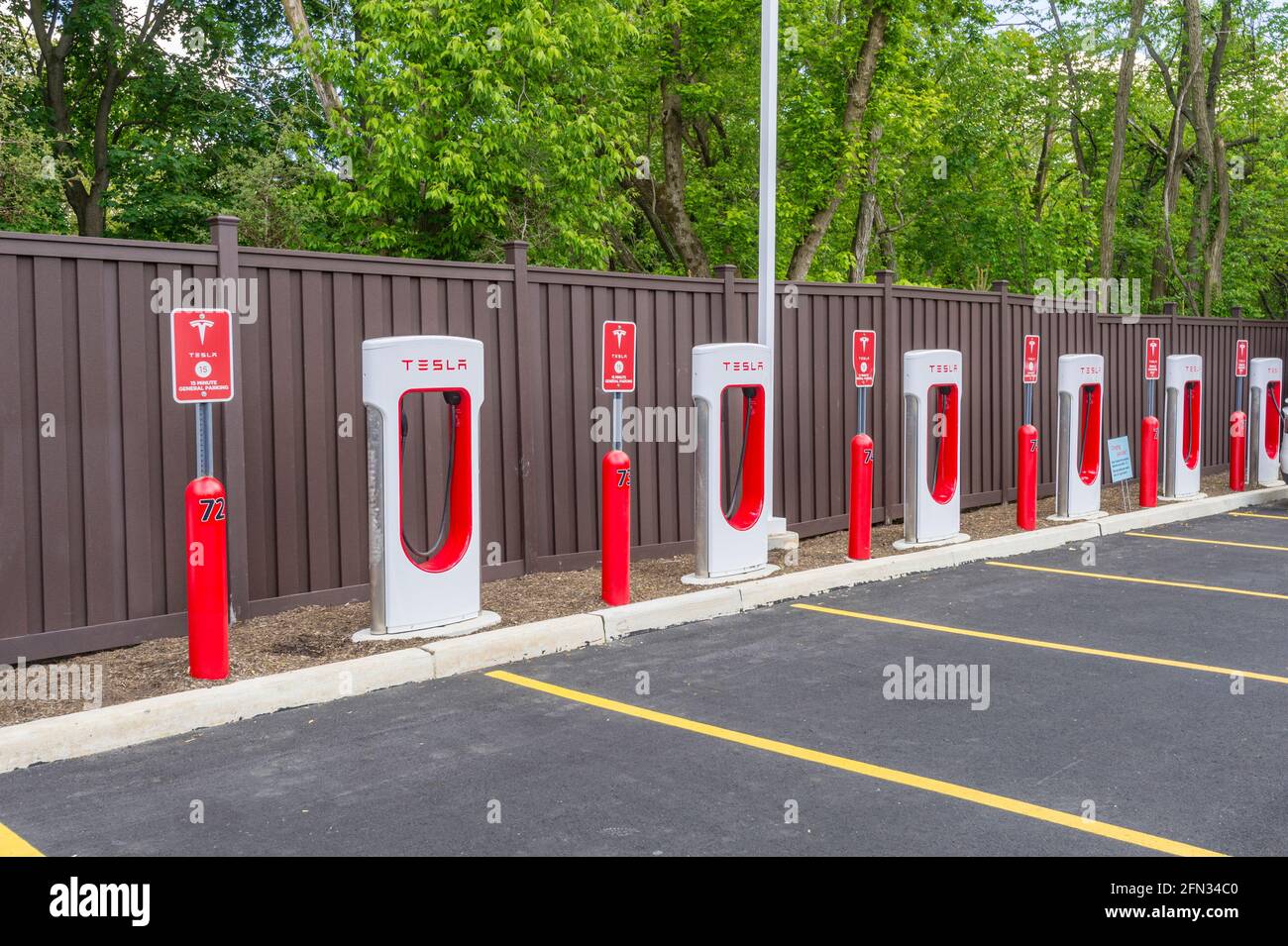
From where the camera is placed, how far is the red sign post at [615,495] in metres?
8.02

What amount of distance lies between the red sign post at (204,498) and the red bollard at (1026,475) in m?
7.84

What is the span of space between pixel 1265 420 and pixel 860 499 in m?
8.64

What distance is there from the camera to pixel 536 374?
356 inches

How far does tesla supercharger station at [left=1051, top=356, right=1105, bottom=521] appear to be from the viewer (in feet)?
39.3

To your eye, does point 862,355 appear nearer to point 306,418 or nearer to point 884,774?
point 306,418

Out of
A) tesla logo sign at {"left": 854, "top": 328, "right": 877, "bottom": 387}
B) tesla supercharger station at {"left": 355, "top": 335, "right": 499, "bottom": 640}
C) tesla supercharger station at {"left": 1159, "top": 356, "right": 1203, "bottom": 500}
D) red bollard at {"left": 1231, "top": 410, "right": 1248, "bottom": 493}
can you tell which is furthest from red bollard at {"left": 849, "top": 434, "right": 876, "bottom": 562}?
red bollard at {"left": 1231, "top": 410, "right": 1248, "bottom": 493}

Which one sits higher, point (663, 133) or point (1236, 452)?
point (663, 133)

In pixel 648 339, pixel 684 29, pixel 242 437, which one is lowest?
pixel 242 437

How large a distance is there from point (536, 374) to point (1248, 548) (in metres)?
7.07

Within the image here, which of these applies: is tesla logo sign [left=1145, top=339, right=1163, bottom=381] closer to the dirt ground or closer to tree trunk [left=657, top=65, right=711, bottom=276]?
the dirt ground

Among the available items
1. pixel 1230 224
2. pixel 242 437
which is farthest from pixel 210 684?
pixel 1230 224

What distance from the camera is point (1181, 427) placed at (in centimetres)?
1406

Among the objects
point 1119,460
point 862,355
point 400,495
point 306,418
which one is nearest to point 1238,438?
point 1119,460
